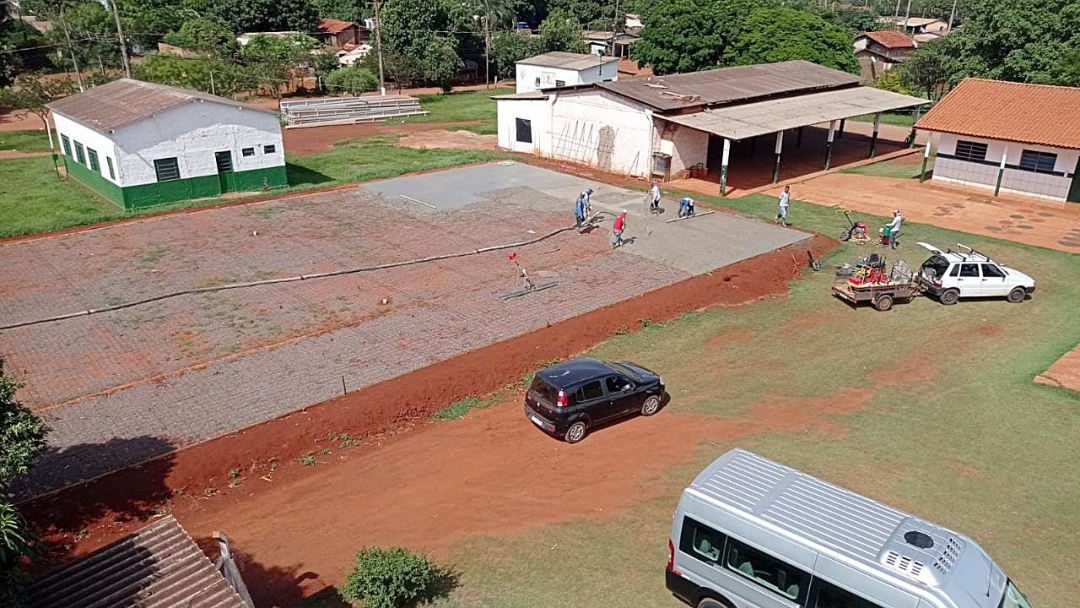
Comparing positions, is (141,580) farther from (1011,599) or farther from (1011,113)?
(1011,113)

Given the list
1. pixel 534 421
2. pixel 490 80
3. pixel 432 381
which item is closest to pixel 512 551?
pixel 534 421

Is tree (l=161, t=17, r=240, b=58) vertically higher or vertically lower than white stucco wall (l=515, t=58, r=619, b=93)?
higher

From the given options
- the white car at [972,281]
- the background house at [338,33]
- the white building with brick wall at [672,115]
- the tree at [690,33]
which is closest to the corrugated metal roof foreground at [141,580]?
the white car at [972,281]

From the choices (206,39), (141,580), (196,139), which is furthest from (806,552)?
(206,39)

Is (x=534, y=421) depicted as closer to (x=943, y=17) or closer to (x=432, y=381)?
(x=432, y=381)

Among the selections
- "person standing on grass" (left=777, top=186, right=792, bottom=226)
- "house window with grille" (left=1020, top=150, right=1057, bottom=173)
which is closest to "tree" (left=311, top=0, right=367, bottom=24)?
"person standing on grass" (left=777, top=186, right=792, bottom=226)

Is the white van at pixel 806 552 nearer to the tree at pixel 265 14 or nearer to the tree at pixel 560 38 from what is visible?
the tree at pixel 560 38

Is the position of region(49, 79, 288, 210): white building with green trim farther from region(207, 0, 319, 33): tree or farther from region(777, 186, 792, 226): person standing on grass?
region(207, 0, 319, 33): tree
